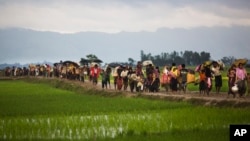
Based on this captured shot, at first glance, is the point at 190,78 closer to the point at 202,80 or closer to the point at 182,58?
the point at 202,80

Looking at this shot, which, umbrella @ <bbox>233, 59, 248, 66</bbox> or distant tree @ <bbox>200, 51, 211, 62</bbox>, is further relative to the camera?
distant tree @ <bbox>200, 51, 211, 62</bbox>

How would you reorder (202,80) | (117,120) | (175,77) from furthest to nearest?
(175,77) → (202,80) → (117,120)

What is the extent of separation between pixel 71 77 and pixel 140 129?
1322cm

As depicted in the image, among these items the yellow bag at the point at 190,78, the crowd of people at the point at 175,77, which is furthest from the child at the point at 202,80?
the yellow bag at the point at 190,78

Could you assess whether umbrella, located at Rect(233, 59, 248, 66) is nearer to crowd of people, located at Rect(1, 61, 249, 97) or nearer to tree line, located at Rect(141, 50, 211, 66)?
crowd of people, located at Rect(1, 61, 249, 97)

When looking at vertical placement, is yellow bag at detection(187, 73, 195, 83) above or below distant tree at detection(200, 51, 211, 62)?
below

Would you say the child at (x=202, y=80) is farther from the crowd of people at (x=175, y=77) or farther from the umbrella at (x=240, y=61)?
the umbrella at (x=240, y=61)

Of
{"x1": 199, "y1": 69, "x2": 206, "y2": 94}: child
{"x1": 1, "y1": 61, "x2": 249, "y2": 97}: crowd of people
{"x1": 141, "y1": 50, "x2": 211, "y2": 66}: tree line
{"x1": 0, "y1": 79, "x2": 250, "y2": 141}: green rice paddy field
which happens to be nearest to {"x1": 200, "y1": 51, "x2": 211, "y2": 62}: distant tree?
{"x1": 141, "y1": 50, "x2": 211, "y2": 66}: tree line

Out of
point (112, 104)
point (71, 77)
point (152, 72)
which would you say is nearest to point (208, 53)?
point (71, 77)

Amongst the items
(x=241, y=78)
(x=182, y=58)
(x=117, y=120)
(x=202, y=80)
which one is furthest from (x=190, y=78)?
(x=182, y=58)

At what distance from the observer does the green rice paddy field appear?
696 centimetres

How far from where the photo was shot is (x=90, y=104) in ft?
35.6

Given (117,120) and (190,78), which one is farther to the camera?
(190,78)

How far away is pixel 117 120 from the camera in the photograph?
328 inches
